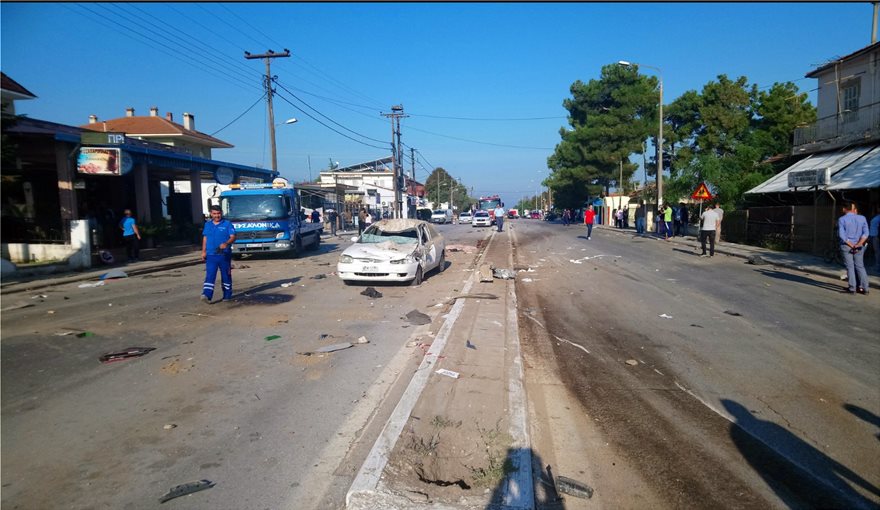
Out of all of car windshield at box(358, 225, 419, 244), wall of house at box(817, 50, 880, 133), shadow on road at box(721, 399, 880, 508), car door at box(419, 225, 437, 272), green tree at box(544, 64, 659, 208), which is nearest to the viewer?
shadow on road at box(721, 399, 880, 508)

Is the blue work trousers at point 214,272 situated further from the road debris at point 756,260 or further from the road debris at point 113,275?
the road debris at point 756,260

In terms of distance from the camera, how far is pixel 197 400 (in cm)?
488

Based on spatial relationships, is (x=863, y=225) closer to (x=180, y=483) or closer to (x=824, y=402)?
(x=824, y=402)

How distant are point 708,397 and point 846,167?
18913 mm

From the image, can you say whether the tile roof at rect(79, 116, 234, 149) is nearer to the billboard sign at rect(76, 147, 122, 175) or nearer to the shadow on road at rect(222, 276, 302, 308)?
A: the billboard sign at rect(76, 147, 122, 175)

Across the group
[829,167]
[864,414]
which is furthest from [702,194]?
[864,414]

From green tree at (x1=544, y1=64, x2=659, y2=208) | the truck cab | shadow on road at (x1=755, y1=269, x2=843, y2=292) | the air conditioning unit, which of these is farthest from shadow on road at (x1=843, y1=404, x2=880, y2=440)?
green tree at (x1=544, y1=64, x2=659, y2=208)

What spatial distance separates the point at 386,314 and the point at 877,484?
676cm

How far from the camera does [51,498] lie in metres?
3.23

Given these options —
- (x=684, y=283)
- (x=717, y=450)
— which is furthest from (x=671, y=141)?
(x=717, y=450)

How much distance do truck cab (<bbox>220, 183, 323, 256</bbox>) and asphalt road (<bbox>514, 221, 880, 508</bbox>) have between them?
1028cm

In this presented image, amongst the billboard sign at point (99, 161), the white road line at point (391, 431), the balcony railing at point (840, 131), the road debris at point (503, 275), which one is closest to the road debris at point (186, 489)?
the white road line at point (391, 431)

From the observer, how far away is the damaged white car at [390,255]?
11383 millimetres

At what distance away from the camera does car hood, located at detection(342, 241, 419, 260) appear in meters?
11.5
